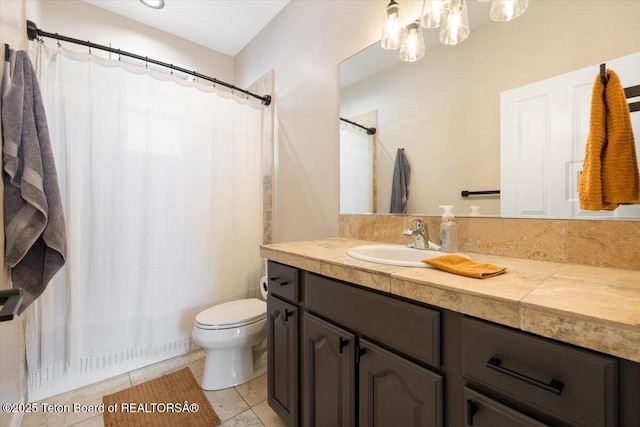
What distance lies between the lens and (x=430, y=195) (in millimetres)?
1240

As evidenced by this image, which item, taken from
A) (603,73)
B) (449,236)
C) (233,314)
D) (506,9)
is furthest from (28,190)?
(603,73)

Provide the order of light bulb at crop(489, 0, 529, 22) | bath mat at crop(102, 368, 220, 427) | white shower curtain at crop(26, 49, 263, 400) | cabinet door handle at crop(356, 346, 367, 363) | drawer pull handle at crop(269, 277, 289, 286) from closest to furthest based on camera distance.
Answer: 1. cabinet door handle at crop(356, 346, 367, 363)
2. light bulb at crop(489, 0, 529, 22)
3. drawer pull handle at crop(269, 277, 289, 286)
4. bath mat at crop(102, 368, 220, 427)
5. white shower curtain at crop(26, 49, 263, 400)

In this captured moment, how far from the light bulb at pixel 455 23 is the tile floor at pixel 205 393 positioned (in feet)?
6.58

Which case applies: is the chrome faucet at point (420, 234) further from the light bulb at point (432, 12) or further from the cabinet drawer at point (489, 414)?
the light bulb at point (432, 12)

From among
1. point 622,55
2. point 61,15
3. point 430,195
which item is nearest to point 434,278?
point 430,195

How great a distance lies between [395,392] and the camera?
0.75 m

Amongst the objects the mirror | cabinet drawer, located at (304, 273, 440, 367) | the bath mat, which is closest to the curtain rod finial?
the mirror

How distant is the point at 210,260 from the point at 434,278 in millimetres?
1689

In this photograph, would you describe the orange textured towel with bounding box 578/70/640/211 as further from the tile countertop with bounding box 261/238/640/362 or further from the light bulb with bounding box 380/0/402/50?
the light bulb with bounding box 380/0/402/50

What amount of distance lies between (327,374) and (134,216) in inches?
58.8

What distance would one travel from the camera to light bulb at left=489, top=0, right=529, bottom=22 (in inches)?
37.6

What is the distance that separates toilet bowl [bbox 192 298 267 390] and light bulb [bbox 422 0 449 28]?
1795mm

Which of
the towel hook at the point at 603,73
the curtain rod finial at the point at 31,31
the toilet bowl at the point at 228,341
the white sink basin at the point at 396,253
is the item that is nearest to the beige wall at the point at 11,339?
the curtain rod finial at the point at 31,31

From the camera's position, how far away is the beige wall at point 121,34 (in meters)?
1.82
